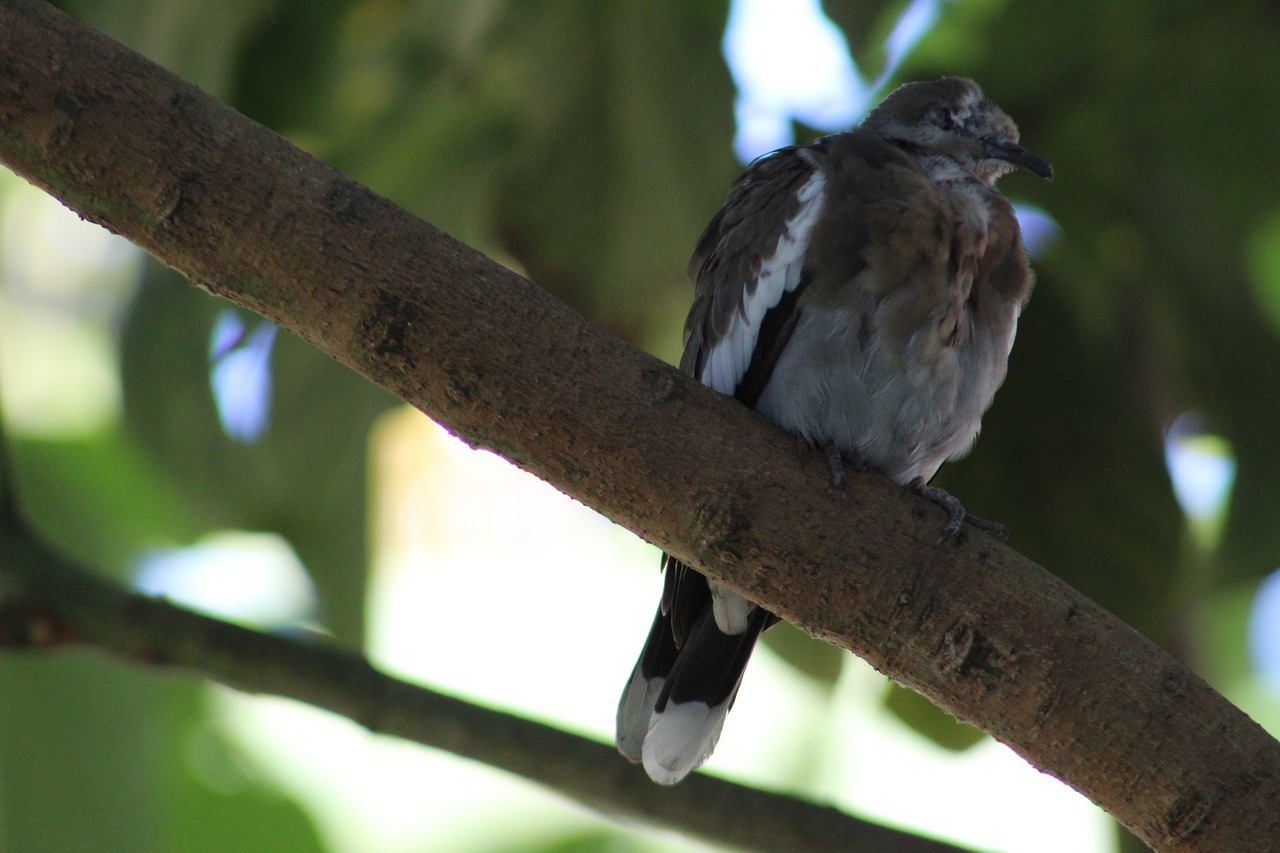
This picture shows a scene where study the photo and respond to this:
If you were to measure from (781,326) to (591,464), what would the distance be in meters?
0.89

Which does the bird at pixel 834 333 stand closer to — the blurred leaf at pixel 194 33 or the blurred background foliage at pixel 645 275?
the blurred background foliage at pixel 645 275

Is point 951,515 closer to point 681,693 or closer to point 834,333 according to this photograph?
point 834,333

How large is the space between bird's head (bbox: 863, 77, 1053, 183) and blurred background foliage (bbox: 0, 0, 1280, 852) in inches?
5.9

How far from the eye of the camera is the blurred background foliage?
119 inches

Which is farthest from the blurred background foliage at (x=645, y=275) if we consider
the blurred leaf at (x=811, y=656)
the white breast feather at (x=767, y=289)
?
the white breast feather at (x=767, y=289)

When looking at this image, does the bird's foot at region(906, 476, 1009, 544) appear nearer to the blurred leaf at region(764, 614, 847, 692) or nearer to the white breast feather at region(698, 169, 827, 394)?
the white breast feather at region(698, 169, 827, 394)

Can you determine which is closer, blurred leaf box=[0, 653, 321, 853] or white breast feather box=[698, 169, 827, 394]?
white breast feather box=[698, 169, 827, 394]

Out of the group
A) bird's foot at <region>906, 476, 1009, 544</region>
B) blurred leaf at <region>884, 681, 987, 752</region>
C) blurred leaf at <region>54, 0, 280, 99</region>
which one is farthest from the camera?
blurred leaf at <region>884, 681, 987, 752</region>

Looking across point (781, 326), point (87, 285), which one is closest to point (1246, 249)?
point (781, 326)

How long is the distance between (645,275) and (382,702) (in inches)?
47.2

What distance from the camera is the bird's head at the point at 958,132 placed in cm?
294

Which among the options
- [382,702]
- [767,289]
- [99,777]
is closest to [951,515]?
[767,289]

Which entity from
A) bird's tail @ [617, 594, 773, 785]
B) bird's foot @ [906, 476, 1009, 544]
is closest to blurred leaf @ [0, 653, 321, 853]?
bird's tail @ [617, 594, 773, 785]

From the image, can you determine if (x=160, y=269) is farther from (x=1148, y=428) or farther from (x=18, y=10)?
(x=1148, y=428)
